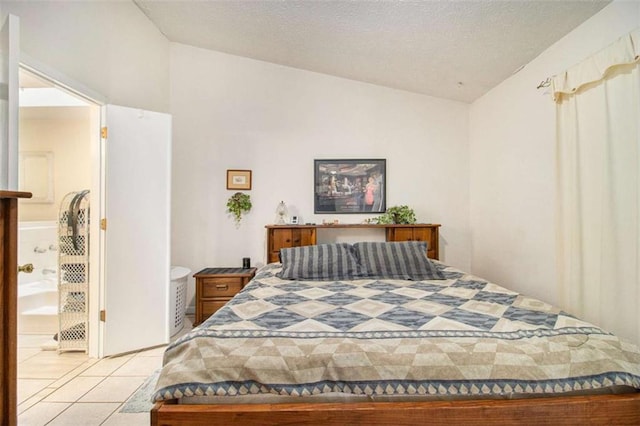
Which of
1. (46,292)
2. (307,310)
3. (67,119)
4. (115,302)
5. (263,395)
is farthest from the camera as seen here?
(67,119)

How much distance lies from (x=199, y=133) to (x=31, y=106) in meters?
2.07

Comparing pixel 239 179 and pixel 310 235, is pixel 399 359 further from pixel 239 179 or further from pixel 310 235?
pixel 239 179

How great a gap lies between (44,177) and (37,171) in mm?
115

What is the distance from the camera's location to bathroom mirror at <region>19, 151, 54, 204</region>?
13.4 feet

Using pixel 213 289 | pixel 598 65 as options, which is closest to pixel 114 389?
pixel 213 289

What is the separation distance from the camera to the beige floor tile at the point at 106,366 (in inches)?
89.9

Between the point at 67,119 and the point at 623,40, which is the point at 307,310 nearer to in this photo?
the point at 623,40

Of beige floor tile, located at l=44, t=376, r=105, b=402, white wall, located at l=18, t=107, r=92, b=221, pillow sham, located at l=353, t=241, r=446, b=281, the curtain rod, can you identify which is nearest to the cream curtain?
the curtain rod

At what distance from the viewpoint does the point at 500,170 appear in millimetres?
3027

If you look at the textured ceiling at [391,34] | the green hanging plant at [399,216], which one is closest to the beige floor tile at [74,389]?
the green hanging plant at [399,216]

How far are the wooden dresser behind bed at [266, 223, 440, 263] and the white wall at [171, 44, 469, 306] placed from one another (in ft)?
1.00

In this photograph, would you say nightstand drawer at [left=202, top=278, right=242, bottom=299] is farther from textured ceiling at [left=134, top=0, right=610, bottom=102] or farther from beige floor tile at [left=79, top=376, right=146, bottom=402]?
textured ceiling at [left=134, top=0, right=610, bottom=102]

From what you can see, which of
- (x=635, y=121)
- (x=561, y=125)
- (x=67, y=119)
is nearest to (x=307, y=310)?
(x=635, y=121)

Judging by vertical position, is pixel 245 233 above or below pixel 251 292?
above
